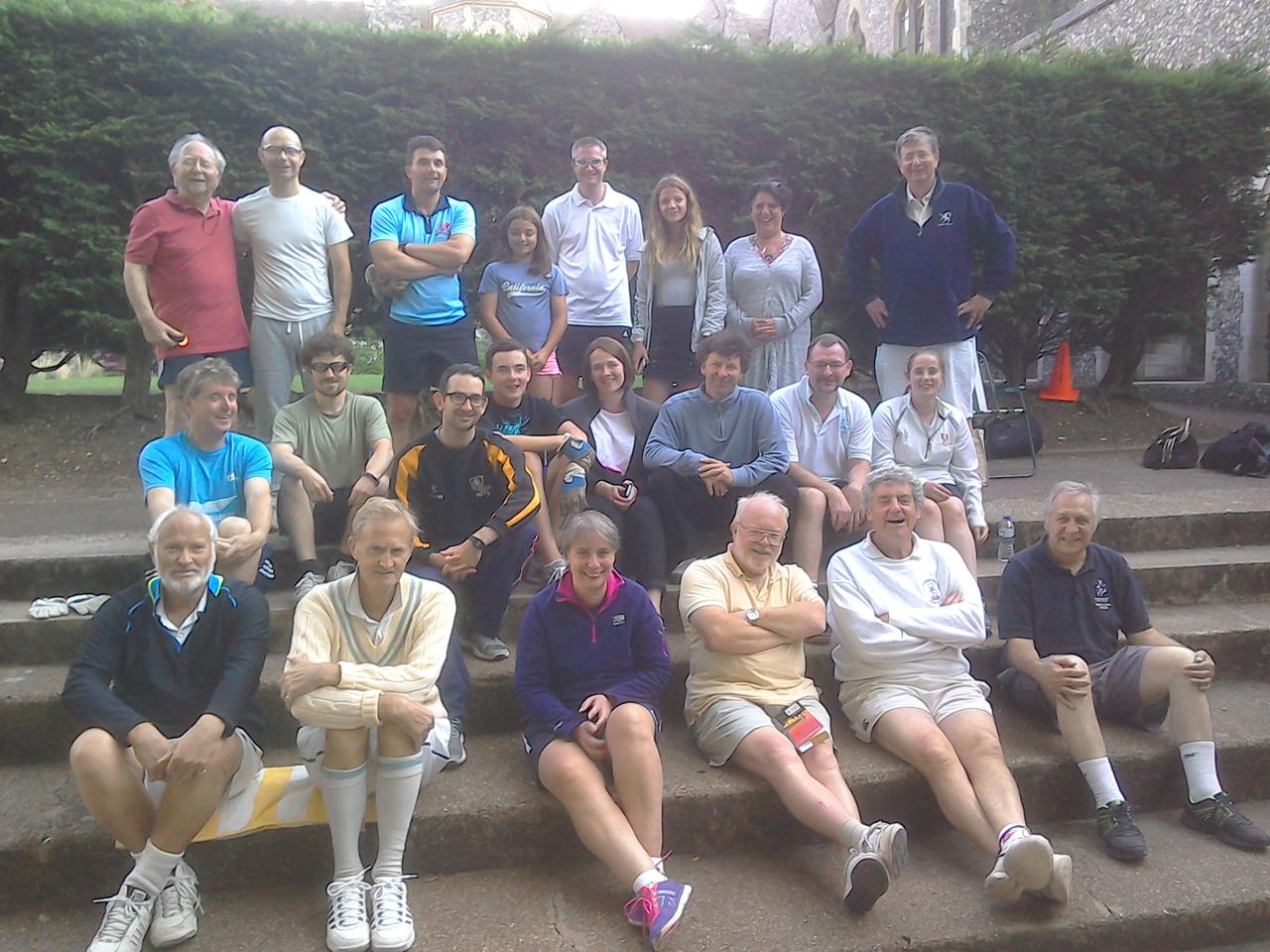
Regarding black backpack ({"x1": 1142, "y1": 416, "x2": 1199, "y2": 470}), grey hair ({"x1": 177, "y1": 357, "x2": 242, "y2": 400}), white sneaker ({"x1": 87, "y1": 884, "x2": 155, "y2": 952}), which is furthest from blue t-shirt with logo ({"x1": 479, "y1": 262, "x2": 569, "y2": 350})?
black backpack ({"x1": 1142, "y1": 416, "x2": 1199, "y2": 470})

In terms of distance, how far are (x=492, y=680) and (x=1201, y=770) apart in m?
2.30

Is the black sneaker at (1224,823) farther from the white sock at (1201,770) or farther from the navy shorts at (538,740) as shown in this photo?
the navy shorts at (538,740)

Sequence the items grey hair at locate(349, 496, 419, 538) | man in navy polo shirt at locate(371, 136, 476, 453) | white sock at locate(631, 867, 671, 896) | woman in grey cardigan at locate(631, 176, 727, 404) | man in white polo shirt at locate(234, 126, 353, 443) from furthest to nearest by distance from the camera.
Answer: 1. woman in grey cardigan at locate(631, 176, 727, 404)
2. man in navy polo shirt at locate(371, 136, 476, 453)
3. man in white polo shirt at locate(234, 126, 353, 443)
4. grey hair at locate(349, 496, 419, 538)
5. white sock at locate(631, 867, 671, 896)

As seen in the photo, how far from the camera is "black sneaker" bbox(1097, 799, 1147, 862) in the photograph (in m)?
2.62

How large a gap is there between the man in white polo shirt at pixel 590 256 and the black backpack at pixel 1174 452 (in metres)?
3.90

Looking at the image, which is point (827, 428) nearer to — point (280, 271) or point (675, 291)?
point (675, 291)

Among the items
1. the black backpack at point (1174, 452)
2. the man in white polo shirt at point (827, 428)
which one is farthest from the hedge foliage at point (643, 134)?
the man in white polo shirt at point (827, 428)

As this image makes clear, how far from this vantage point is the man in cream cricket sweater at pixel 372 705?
236 cm

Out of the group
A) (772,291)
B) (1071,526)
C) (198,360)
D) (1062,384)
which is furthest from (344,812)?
(1062,384)

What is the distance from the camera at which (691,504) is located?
3.76 meters

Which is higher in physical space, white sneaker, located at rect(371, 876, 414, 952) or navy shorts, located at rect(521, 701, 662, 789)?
navy shorts, located at rect(521, 701, 662, 789)

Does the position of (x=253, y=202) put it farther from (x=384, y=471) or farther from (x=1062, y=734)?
(x=1062, y=734)

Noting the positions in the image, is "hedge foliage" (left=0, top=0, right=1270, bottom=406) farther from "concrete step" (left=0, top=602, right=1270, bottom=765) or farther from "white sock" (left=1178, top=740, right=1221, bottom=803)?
"white sock" (left=1178, top=740, right=1221, bottom=803)

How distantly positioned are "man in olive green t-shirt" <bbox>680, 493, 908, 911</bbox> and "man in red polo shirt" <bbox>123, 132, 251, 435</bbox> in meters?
2.31
